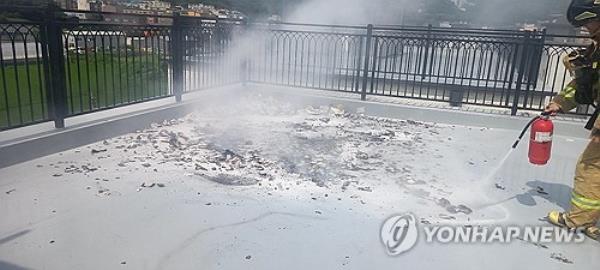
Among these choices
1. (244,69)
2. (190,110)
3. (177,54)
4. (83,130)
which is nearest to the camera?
(83,130)

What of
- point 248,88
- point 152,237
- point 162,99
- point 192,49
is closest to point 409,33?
point 248,88

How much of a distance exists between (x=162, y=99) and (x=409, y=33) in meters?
5.06

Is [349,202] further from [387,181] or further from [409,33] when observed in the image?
[409,33]

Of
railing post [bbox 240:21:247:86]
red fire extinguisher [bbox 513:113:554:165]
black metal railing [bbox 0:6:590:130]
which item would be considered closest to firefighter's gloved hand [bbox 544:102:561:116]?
red fire extinguisher [bbox 513:113:554:165]

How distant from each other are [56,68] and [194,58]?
8.67 feet

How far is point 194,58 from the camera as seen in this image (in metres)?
7.01

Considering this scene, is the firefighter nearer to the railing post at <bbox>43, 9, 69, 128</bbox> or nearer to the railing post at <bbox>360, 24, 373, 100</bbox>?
the railing post at <bbox>360, 24, 373, 100</bbox>

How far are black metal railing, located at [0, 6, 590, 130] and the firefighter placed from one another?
3.61 metres

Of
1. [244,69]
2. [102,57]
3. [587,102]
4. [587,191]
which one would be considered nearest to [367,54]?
[244,69]

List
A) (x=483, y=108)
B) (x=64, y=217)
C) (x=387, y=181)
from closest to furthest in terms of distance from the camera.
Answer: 1. (x=64, y=217)
2. (x=387, y=181)
3. (x=483, y=108)

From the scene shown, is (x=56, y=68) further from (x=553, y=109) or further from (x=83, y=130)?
(x=553, y=109)

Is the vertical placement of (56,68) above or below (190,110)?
above

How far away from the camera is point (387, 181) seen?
14.3 feet

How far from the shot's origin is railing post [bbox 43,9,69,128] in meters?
4.38
